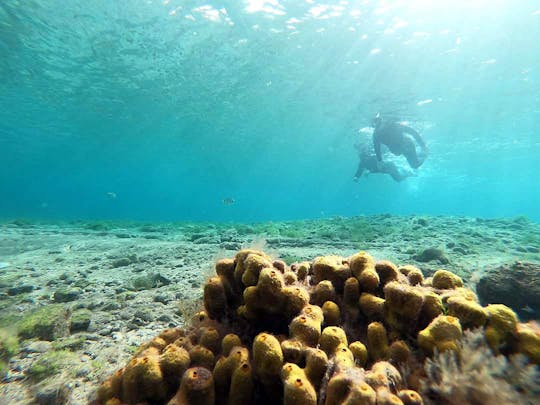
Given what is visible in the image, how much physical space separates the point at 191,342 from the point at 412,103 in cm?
2881

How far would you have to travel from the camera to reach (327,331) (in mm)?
2018

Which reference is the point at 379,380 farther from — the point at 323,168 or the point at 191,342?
the point at 323,168

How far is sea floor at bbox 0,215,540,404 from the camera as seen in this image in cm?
320

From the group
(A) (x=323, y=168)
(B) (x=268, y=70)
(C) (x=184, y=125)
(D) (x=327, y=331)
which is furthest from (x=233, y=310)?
(A) (x=323, y=168)

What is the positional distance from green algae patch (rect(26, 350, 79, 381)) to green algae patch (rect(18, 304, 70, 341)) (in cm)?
63

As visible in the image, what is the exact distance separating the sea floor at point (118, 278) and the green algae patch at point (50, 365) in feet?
0.03

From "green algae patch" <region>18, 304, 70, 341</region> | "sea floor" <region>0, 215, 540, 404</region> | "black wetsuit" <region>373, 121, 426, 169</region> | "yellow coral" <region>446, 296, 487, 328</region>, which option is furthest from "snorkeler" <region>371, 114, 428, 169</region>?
"green algae patch" <region>18, 304, 70, 341</region>

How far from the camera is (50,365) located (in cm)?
316

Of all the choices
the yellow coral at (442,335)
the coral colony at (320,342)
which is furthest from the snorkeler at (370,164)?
the yellow coral at (442,335)

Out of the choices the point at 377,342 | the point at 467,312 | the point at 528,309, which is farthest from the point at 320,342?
the point at 528,309

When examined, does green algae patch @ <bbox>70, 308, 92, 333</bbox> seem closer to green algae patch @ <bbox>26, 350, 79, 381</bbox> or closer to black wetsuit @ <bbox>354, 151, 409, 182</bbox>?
green algae patch @ <bbox>26, 350, 79, 381</bbox>

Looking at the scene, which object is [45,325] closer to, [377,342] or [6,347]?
[6,347]

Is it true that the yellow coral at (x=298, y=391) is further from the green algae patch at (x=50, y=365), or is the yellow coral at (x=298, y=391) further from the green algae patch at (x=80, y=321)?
the green algae patch at (x=80, y=321)

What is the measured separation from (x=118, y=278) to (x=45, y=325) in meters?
2.96
